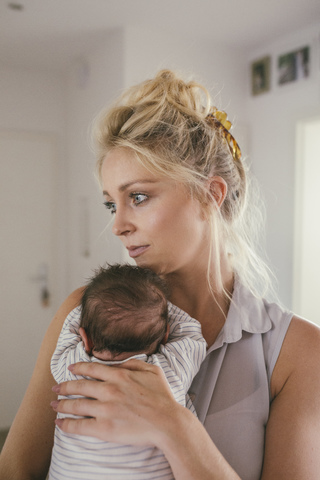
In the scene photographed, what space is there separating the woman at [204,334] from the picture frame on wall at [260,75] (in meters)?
2.51

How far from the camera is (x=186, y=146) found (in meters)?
1.08

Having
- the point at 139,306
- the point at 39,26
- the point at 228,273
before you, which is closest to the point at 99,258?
the point at 39,26

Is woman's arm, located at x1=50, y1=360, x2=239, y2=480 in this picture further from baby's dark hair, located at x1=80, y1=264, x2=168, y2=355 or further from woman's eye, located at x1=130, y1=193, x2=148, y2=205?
woman's eye, located at x1=130, y1=193, x2=148, y2=205

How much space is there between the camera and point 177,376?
89cm

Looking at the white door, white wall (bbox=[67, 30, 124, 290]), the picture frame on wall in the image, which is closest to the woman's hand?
white wall (bbox=[67, 30, 124, 290])

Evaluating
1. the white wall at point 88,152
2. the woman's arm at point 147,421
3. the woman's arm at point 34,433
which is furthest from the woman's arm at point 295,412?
→ the white wall at point 88,152

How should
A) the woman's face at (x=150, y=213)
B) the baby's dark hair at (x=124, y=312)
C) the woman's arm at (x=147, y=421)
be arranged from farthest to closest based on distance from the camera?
the woman's face at (x=150, y=213) → the baby's dark hair at (x=124, y=312) → the woman's arm at (x=147, y=421)

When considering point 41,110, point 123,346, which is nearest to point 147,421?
point 123,346

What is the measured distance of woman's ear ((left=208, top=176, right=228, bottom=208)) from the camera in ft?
3.73

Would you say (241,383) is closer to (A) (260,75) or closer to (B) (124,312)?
(B) (124,312)

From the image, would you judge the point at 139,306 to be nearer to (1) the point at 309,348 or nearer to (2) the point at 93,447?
(2) the point at 93,447

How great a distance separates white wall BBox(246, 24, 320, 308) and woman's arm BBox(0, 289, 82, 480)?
8.50ft

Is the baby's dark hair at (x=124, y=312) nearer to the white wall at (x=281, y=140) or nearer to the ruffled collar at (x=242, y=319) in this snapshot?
the ruffled collar at (x=242, y=319)

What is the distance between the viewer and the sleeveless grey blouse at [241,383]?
920mm
